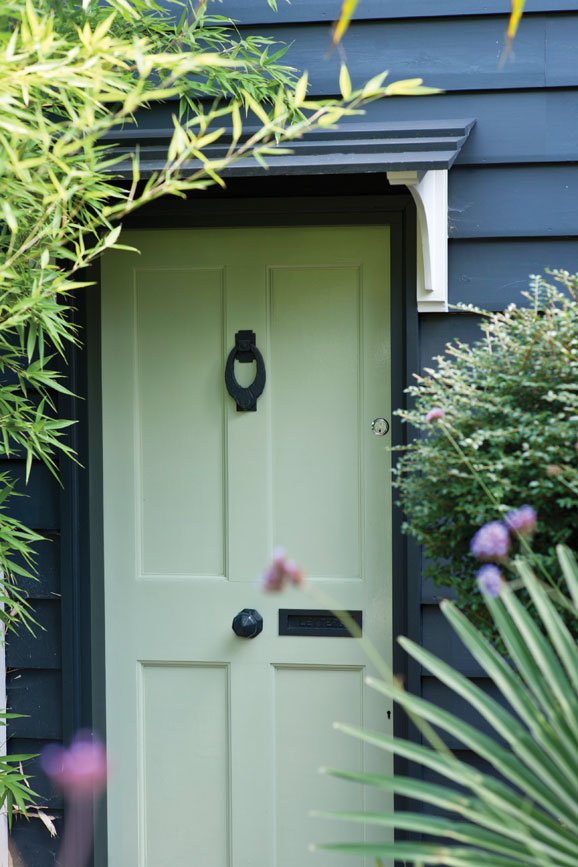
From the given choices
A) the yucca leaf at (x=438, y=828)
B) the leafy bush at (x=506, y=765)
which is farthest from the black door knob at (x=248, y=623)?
the yucca leaf at (x=438, y=828)

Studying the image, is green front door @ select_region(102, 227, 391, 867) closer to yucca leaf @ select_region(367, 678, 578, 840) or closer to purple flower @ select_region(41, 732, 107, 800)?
purple flower @ select_region(41, 732, 107, 800)

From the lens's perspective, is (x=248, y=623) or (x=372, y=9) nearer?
(x=372, y=9)

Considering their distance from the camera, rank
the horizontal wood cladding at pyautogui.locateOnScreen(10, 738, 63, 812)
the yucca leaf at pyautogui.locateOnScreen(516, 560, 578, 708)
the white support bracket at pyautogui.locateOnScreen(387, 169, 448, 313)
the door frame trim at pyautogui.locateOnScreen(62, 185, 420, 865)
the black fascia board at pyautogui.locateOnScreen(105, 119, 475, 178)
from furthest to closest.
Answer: the horizontal wood cladding at pyautogui.locateOnScreen(10, 738, 63, 812)
the door frame trim at pyautogui.locateOnScreen(62, 185, 420, 865)
the white support bracket at pyautogui.locateOnScreen(387, 169, 448, 313)
the black fascia board at pyautogui.locateOnScreen(105, 119, 475, 178)
the yucca leaf at pyautogui.locateOnScreen(516, 560, 578, 708)

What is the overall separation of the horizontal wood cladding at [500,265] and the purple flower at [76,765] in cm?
160

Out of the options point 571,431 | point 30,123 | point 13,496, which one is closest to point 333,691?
point 13,496

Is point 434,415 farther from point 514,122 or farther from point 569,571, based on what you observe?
point 514,122

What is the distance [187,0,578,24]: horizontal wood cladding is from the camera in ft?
7.55

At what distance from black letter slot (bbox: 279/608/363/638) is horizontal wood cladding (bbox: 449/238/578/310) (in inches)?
37.0

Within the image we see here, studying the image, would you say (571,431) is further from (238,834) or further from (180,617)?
(238,834)

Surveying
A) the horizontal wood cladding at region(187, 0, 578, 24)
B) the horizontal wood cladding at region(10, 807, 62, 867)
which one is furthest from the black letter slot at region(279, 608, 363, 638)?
the horizontal wood cladding at region(187, 0, 578, 24)

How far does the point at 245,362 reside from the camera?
2.57 meters

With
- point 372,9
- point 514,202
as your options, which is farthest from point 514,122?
point 372,9

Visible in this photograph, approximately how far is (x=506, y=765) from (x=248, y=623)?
152cm

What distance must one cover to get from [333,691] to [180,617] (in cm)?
49
